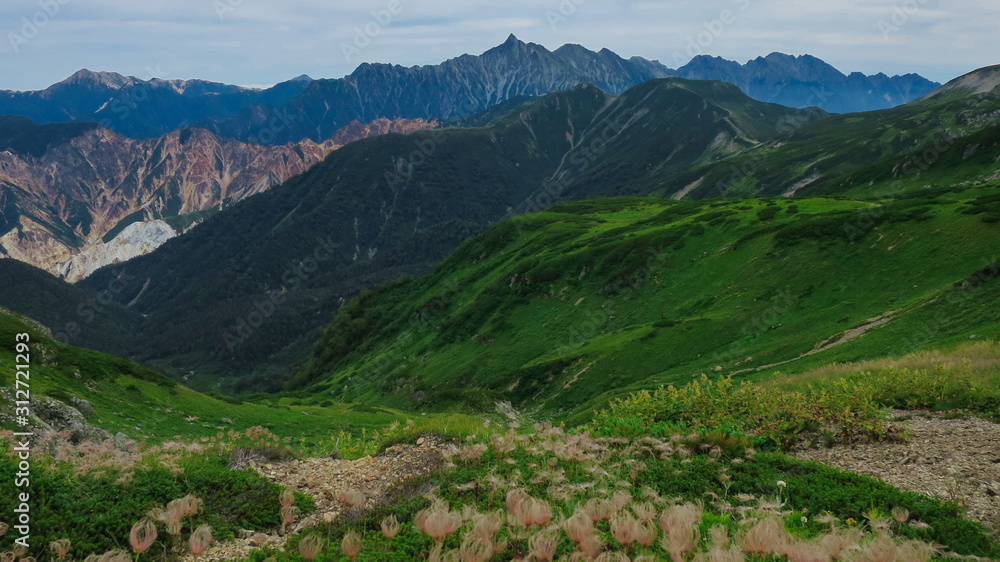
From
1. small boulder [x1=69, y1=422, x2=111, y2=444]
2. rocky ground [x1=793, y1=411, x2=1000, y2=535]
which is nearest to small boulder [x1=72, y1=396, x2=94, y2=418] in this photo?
small boulder [x1=69, y1=422, x2=111, y2=444]

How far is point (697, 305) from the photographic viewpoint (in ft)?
187

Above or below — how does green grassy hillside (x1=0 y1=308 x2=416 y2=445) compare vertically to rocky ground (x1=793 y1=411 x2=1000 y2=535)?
above

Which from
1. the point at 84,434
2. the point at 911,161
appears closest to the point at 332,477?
the point at 84,434

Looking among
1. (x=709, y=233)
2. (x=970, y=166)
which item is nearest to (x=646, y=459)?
(x=709, y=233)

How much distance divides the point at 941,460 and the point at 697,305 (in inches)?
1905

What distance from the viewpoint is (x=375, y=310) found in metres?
138

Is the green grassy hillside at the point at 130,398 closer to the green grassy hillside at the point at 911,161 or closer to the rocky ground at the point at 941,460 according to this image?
the rocky ground at the point at 941,460

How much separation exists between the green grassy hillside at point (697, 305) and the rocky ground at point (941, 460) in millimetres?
15659

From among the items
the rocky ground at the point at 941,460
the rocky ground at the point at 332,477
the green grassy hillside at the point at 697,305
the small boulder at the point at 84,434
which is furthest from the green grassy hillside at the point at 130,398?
the green grassy hillside at the point at 697,305

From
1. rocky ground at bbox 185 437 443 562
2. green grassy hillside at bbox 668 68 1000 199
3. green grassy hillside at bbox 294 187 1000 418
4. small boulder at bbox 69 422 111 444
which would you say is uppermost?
green grassy hillside at bbox 668 68 1000 199

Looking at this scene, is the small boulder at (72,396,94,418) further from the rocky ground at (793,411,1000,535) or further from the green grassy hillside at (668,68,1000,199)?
the green grassy hillside at (668,68,1000,199)

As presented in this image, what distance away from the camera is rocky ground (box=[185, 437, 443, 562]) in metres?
8.01

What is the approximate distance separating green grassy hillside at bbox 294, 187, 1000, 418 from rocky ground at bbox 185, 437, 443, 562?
2632cm

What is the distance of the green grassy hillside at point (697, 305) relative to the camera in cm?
3491
